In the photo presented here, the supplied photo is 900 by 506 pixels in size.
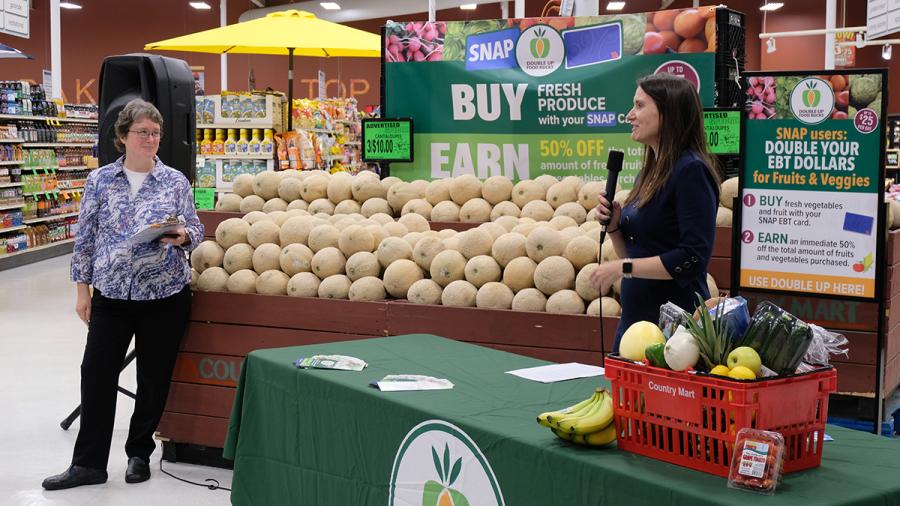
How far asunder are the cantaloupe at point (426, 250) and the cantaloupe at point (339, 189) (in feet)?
4.05

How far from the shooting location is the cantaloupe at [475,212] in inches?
197

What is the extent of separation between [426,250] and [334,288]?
16.5 inches

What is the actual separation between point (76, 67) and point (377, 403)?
70.3 ft

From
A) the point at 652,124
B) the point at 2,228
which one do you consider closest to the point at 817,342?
the point at 652,124

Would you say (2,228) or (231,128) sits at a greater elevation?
(231,128)

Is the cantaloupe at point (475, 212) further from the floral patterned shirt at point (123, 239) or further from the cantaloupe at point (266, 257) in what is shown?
the floral patterned shirt at point (123, 239)

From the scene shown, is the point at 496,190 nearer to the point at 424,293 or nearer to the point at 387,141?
the point at 387,141

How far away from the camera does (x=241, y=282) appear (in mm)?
4258

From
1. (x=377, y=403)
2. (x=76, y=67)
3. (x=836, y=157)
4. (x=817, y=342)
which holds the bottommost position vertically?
(x=377, y=403)

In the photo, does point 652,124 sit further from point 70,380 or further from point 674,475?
point 70,380

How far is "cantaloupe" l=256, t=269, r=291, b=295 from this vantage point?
421cm

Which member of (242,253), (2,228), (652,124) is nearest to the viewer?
(652,124)

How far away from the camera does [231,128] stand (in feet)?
31.4

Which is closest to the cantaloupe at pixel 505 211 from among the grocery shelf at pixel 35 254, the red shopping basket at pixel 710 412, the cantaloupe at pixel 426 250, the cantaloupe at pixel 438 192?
the cantaloupe at pixel 438 192
